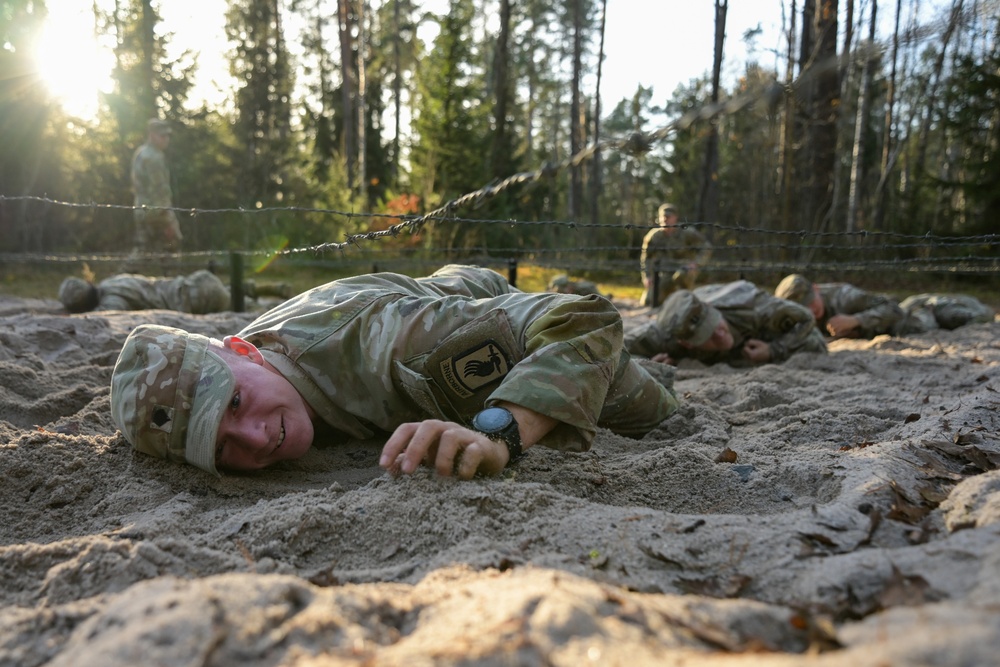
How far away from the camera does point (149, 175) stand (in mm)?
10508

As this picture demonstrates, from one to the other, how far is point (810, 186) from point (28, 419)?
1349cm

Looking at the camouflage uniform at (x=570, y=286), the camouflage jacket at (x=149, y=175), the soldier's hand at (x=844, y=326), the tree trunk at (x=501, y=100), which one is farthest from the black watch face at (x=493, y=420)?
the tree trunk at (x=501, y=100)

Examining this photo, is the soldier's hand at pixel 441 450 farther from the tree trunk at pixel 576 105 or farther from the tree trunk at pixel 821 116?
the tree trunk at pixel 576 105

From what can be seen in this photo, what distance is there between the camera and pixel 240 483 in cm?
209

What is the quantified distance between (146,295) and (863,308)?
710 cm

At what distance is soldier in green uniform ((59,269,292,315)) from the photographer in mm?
6785

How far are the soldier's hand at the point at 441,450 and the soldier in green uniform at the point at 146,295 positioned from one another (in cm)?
602

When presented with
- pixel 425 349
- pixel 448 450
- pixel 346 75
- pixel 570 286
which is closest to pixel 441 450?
pixel 448 450

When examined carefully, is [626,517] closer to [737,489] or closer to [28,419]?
[737,489]

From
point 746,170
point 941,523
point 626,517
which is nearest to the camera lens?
point 941,523

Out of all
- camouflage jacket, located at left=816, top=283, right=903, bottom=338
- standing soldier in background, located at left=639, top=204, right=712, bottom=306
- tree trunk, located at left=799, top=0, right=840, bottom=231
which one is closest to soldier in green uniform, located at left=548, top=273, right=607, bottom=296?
standing soldier in background, located at left=639, top=204, right=712, bottom=306

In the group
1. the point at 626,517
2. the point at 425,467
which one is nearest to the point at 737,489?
the point at 626,517

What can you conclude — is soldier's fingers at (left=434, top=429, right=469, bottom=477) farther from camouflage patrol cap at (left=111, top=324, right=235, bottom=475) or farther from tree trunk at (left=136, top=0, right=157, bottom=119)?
tree trunk at (left=136, top=0, right=157, bottom=119)

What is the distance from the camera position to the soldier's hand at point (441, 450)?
1688 mm
